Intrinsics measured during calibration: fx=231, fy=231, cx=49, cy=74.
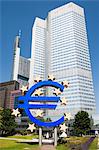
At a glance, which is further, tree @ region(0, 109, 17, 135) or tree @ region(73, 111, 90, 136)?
tree @ region(73, 111, 90, 136)

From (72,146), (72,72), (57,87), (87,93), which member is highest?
(72,72)

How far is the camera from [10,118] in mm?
77562

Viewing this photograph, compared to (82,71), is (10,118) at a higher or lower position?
lower

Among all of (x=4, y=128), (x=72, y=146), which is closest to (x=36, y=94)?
(x=72, y=146)

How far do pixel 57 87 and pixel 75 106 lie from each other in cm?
12768

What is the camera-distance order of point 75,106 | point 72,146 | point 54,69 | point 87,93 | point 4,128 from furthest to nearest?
point 54,69 → point 87,93 → point 75,106 → point 4,128 → point 72,146

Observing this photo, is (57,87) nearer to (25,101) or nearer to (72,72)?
(25,101)

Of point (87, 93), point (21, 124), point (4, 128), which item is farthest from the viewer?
point (87, 93)

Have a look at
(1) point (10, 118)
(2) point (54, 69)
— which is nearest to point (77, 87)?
(2) point (54, 69)

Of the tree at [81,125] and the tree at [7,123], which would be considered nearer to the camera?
the tree at [7,123]

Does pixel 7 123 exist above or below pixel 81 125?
above

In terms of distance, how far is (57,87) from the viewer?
43.8 meters

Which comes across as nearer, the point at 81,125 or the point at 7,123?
the point at 7,123

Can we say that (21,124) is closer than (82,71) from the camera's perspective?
Yes
